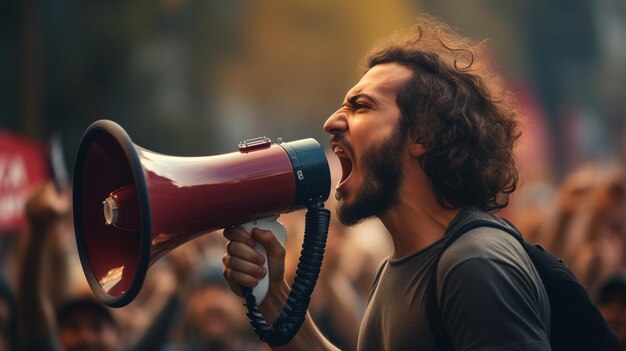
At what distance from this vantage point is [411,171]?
2756 mm

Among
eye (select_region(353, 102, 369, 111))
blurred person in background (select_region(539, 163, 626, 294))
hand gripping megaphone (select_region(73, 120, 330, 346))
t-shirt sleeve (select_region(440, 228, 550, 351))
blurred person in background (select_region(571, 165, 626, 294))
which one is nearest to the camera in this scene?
t-shirt sleeve (select_region(440, 228, 550, 351))

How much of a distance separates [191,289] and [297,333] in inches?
100

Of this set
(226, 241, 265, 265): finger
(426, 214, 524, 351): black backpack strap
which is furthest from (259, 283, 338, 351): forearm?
(426, 214, 524, 351): black backpack strap

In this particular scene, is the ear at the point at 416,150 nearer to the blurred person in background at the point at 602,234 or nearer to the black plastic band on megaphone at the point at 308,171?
the black plastic band on megaphone at the point at 308,171

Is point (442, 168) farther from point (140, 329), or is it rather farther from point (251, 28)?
point (251, 28)

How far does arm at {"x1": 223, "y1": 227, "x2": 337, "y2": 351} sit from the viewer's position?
271cm

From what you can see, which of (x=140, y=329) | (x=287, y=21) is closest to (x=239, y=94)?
(x=287, y=21)

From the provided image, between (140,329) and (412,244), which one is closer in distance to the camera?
(412,244)

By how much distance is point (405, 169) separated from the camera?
2.75 meters

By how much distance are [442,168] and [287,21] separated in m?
20.1

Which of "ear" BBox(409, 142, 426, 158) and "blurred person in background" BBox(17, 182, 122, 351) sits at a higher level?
"ear" BBox(409, 142, 426, 158)

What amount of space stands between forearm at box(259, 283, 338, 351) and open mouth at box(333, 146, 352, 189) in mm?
376

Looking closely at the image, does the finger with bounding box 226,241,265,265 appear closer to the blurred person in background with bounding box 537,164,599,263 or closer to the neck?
the neck

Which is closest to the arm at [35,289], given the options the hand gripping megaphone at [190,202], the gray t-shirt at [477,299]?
the hand gripping megaphone at [190,202]
